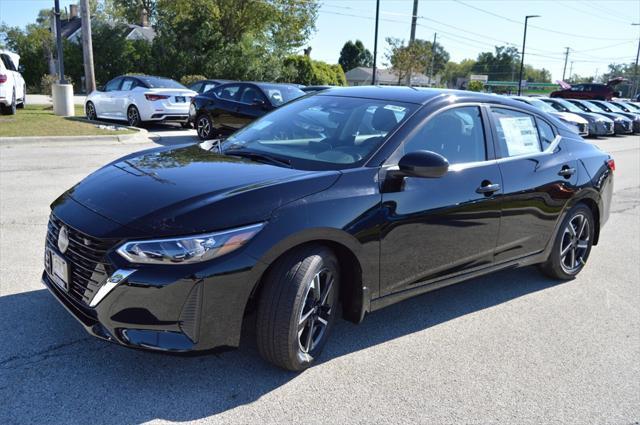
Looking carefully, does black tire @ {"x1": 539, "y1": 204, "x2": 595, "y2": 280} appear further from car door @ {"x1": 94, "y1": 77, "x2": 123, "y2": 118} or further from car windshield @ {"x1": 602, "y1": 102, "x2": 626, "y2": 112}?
car windshield @ {"x1": 602, "y1": 102, "x2": 626, "y2": 112}

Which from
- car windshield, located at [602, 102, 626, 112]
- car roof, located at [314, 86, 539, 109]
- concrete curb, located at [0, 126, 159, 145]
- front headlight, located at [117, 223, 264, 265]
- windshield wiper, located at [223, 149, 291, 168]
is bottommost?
concrete curb, located at [0, 126, 159, 145]

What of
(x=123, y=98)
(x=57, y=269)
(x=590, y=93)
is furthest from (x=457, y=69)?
(x=57, y=269)

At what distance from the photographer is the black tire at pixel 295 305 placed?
294cm

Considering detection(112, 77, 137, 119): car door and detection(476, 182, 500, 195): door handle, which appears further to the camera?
detection(112, 77, 137, 119): car door

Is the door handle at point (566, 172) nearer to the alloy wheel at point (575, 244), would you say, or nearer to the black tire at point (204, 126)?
the alloy wheel at point (575, 244)

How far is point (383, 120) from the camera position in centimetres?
379

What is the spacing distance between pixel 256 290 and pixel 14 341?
1.57 metres

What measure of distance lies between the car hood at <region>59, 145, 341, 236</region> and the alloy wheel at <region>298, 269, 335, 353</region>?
0.53 meters

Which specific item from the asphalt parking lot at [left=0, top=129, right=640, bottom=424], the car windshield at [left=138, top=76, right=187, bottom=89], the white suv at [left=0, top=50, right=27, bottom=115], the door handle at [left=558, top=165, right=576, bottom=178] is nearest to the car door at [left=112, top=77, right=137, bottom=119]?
the car windshield at [left=138, top=76, right=187, bottom=89]

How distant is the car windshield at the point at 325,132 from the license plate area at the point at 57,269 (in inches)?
53.4

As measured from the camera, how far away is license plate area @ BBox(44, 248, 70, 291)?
297cm

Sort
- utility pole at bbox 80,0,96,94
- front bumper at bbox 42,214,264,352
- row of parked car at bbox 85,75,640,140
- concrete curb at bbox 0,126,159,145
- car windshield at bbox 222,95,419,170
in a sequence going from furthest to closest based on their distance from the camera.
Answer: utility pole at bbox 80,0,96,94
row of parked car at bbox 85,75,640,140
concrete curb at bbox 0,126,159,145
car windshield at bbox 222,95,419,170
front bumper at bbox 42,214,264,352

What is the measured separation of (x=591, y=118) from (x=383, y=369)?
21.6 metres

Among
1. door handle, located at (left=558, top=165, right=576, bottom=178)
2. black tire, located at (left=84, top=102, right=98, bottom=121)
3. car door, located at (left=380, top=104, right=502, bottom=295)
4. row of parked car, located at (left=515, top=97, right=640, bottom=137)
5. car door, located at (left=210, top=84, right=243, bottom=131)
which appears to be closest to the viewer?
car door, located at (left=380, top=104, right=502, bottom=295)
